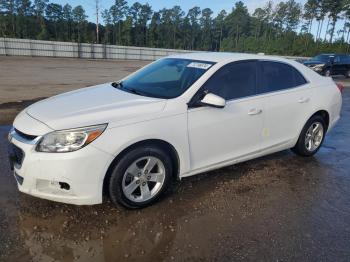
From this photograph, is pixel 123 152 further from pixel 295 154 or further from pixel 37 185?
pixel 295 154

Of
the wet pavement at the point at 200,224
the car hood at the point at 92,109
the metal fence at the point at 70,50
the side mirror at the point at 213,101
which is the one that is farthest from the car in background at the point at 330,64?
the car hood at the point at 92,109

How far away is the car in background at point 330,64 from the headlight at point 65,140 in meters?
20.8

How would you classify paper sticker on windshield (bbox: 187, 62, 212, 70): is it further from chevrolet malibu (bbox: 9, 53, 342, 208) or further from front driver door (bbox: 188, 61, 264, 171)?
front driver door (bbox: 188, 61, 264, 171)

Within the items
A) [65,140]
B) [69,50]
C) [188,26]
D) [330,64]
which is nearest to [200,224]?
[65,140]

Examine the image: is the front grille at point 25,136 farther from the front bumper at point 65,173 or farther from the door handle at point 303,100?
the door handle at point 303,100

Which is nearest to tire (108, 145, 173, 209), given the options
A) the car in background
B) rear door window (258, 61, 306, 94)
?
rear door window (258, 61, 306, 94)

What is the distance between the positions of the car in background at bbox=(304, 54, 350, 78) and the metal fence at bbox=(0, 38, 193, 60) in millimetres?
21258

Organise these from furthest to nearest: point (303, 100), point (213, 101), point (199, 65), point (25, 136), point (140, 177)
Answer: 1. point (303, 100)
2. point (199, 65)
3. point (213, 101)
4. point (140, 177)
5. point (25, 136)

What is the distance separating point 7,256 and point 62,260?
46 cm

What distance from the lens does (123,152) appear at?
3.35 metres

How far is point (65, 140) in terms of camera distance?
10.3 feet

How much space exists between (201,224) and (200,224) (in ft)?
0.03

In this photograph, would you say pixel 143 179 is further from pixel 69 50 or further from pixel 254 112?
pixel 69 50

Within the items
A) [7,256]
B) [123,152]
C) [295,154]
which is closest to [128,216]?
[123,152]
